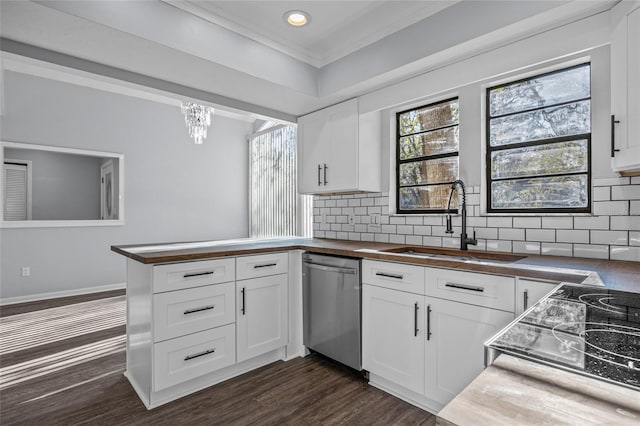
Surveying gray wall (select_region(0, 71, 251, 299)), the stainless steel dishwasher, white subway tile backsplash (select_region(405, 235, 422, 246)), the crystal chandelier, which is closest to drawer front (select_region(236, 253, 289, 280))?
the stainless steel dishwasher

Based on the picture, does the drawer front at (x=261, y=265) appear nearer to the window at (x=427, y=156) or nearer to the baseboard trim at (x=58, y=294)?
the window at (x=427, y=156)

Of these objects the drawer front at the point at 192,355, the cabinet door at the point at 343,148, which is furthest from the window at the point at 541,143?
the drawer front at the point at 192,355

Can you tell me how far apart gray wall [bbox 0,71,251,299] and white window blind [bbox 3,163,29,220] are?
0.22 metres

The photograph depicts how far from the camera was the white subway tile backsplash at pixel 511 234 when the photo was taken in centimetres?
229

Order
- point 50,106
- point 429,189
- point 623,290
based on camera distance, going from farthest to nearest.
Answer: point 50,106
point 429,189
point 623,290

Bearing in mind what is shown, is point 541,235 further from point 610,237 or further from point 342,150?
point 342,150

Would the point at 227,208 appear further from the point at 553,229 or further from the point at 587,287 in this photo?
the point at 587,287

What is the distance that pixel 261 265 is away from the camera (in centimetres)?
258

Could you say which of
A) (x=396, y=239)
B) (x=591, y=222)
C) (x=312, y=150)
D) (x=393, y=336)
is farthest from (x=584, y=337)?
(x=312, y=150)

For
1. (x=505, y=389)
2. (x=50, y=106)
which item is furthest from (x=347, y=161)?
(x=50, y=106)

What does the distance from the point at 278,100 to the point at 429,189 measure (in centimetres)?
159

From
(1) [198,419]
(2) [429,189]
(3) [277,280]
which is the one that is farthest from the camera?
(2) [429,189]

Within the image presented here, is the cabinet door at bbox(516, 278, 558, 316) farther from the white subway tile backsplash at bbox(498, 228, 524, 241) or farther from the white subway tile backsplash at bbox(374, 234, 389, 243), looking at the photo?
the white subway tile backsplash at bbox(374, 234, 389, 243)

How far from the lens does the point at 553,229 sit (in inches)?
84.9
